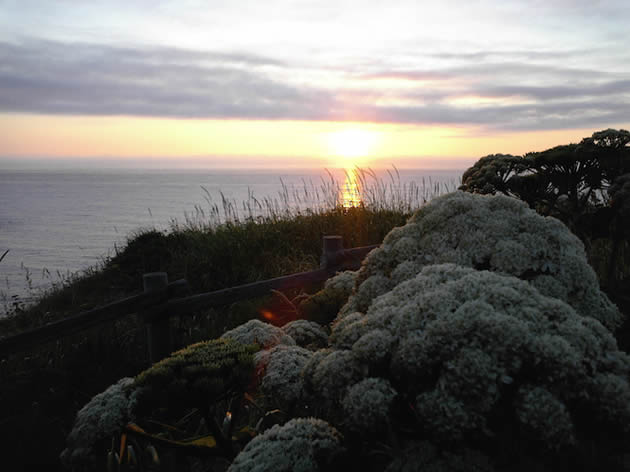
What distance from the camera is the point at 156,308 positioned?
6203mm

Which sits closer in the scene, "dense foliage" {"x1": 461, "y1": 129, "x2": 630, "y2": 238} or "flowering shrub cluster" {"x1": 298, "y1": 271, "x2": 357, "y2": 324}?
"flowering shrub cluster" {"x1": 298, "y1": 271, "x2": 357, "y2": 324}

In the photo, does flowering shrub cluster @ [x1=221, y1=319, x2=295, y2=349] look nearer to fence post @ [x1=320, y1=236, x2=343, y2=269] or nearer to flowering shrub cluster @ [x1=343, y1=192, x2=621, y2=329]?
flowering shrub cluster @ [x1=343, y1=192, x2=621, y2=329]

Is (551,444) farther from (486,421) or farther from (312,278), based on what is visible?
(312,278)

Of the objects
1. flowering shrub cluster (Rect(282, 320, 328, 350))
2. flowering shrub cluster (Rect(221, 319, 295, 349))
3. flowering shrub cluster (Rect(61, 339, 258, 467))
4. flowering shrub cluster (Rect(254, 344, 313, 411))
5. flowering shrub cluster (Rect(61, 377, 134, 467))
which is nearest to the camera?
flowering shrub cluster (Rect(61, 339, 258, 467))

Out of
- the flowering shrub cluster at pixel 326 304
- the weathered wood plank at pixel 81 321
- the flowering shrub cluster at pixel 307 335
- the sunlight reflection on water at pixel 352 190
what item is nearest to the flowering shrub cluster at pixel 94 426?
the flowering shrub cluster at pixel 307 335

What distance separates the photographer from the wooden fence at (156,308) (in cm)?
487

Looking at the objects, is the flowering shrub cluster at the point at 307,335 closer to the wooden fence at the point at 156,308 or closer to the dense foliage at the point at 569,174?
the wooden fence at the point at 156,308

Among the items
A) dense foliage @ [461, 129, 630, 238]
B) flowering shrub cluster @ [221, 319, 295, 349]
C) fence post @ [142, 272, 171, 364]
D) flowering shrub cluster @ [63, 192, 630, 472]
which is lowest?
fence post @ [142, 272, 171, 364]

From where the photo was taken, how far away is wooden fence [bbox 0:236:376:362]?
192 inches

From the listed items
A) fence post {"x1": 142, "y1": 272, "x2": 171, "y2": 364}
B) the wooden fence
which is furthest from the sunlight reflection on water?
fence post {"x1": 142, "y1": 272, "x2": 171, "y2": 364}

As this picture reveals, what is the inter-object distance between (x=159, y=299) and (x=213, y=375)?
11.1 ft

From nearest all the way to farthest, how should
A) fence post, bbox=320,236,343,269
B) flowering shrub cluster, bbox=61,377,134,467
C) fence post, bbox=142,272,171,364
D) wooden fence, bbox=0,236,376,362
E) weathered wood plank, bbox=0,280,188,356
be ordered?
flowering shrub cluster, bbox=61,377,134,467 → weathered wood plank, bbox=0,280,188,356 → wooden fence, bbox=0,236,376,362 → fence post, bbox=142,272,171,364 → fence post, bbox=320,236,343,269

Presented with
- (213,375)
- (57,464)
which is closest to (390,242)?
(213,375)

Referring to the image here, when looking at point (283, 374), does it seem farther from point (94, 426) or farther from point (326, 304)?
point (326, 304)
